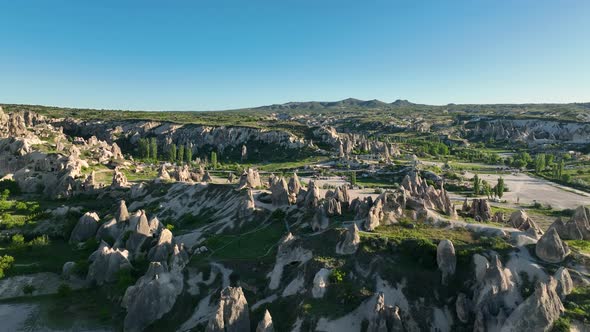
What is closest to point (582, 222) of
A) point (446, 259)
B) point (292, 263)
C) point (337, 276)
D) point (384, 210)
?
point (446, 259)

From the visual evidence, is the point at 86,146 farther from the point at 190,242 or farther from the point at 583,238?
the point at 583,238

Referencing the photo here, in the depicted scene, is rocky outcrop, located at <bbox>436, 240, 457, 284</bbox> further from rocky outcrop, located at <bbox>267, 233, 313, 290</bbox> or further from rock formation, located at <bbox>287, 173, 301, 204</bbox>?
rock formation, located at <bbox>287, 173, 301, 204</bbox>

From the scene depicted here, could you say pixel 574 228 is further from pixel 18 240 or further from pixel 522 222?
pixel 18 240

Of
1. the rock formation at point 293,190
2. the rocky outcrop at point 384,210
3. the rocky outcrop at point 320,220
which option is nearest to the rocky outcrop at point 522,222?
the rocky outcrop at point 384,210

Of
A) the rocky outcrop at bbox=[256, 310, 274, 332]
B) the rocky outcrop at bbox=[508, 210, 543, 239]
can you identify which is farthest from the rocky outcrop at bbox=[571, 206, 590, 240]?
the rocky outcrop at bbox=[256, 310, 274, 332]

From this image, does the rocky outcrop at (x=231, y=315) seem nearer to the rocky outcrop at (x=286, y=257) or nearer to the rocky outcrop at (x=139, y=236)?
the rocky outcrop at (x=286, y=257)

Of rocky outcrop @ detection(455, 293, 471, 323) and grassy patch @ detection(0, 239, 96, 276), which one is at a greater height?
rocky outcrop @ detection(455, 293, 471, 323)

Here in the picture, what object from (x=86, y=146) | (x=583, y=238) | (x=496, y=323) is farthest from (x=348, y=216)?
(x=86, y=146)
